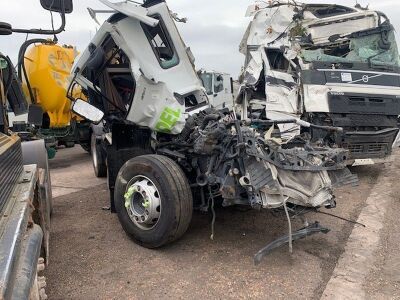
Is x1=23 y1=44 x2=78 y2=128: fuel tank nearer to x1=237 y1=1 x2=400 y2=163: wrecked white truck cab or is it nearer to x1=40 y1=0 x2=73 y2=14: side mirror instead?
x1=237 y1=1 x2=400 y2=163: wrecked white truck cab

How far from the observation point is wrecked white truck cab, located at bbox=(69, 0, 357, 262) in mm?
3801

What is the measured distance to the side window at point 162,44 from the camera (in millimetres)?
4633

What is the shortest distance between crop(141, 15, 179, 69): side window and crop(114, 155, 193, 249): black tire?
44.5 inches

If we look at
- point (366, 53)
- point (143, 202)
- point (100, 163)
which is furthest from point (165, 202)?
point (366, 53)

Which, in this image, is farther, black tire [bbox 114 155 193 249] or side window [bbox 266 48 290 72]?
side window [bbox 266 48 290 72]

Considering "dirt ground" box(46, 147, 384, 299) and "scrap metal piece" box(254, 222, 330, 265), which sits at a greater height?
"scrap metal piece" box(254, 222, 330, 265)

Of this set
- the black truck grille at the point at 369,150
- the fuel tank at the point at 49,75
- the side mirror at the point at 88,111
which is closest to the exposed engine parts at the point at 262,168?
the side mirror at the point at 88,111

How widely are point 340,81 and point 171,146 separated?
377cm

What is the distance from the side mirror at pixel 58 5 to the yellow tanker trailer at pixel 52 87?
586 centimetres

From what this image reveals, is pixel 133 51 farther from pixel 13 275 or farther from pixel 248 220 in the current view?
pixel 13 275

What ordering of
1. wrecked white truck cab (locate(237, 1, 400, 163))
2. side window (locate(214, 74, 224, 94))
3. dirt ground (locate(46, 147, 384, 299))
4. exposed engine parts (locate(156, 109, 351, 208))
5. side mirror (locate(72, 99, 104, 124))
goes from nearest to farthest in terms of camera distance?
dirt ground (locate(46, 147, 384, 299)) → exposed engine parts (locate(156, 109, 351, 208)) → side mirror (locate(72, 99, 104, 124)) → wrecked white truck cab (locate(237, 1, 400, 163)) → side window (locate(214, 74, 224, 94))

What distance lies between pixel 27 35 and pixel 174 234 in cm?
212

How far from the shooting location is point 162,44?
476cm

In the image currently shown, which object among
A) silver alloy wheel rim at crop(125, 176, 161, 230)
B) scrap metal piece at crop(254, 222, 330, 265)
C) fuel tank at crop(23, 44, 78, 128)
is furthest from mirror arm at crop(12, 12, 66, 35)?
fuel tank at crop(23, 44, 78, 128)
